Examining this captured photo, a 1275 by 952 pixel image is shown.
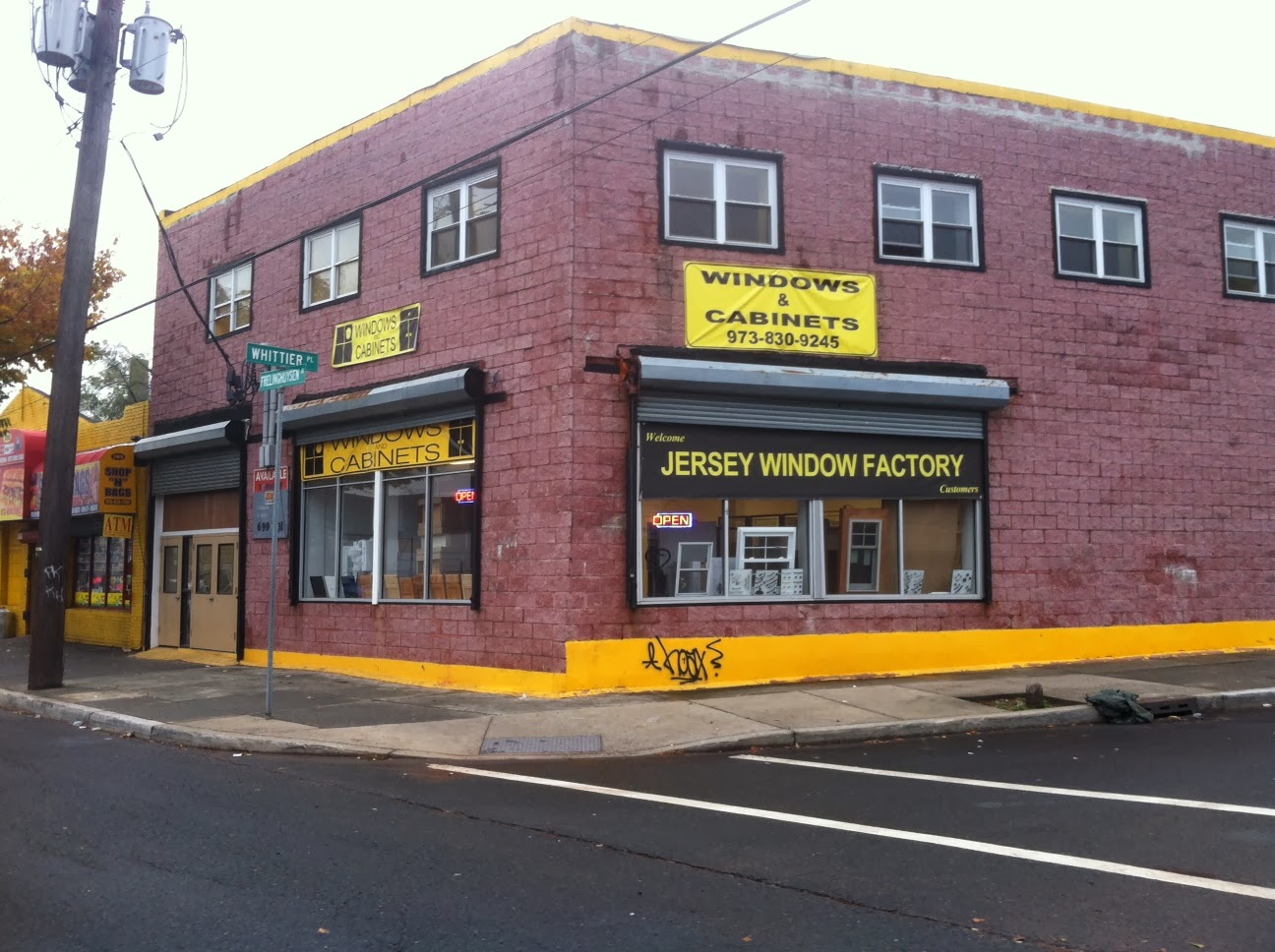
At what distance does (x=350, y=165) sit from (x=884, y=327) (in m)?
8.27

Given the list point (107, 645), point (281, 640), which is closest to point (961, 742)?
point (281, 640)

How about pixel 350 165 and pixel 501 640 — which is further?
pixel 350 165

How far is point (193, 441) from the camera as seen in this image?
1895 centimetres

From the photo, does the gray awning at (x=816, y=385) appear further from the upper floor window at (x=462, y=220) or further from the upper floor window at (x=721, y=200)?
the upper floor window at (x=462, y=220)

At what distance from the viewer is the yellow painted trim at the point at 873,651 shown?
1334 cm

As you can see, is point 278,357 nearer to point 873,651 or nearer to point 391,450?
point 391,450

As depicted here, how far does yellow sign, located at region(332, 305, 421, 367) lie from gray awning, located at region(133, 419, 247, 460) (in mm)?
2750

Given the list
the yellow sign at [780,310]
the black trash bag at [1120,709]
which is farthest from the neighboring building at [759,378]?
the black trash bag at [1120,709]

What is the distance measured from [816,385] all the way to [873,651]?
3510mm

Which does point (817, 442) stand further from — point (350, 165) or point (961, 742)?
point (350, 165)

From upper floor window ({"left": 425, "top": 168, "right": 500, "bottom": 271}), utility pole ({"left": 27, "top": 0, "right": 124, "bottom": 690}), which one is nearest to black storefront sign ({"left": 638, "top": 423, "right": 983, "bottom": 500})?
upper floor window ({"left": 425, "top": 168, "right": 500, "bottom": 271})

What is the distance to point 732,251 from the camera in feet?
46.7

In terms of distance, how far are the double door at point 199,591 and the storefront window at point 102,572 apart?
1746 millimetres

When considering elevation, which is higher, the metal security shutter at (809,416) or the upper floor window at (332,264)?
the upper floor window at (332,264)
